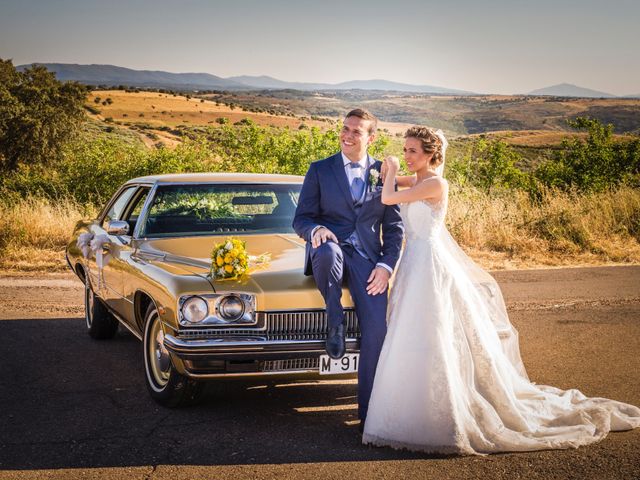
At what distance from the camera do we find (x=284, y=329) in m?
4.62

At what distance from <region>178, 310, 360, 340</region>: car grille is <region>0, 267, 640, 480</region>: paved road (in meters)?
0.60

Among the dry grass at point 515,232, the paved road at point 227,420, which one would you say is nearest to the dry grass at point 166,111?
the dry grass at point 515,232

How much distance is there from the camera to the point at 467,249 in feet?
44.6

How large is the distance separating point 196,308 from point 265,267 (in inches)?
24.7

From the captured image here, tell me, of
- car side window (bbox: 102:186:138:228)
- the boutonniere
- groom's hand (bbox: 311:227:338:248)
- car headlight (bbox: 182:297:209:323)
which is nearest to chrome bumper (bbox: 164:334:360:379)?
car headlight (bbox: 182:297:209:323)

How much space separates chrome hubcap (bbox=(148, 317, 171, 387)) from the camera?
16.7 ft

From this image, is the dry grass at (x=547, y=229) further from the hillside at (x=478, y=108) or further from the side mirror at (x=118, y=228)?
the hillside at (x=478, y=108)

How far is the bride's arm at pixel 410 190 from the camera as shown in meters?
4.70

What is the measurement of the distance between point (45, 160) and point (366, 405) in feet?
114

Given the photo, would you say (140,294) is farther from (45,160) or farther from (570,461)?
(45,160)

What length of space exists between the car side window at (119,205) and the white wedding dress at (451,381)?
3.39m

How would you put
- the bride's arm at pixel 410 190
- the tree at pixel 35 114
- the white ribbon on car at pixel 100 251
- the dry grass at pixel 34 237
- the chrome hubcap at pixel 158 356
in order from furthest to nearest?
1. the tree at pixel 35 114
2. the dry grass at pixel 34 237
3. the white ribbon on car at pixel 100 251
4. the chrome hubcap at pixel 158 356
5. the bride's arm at pixel 410 190

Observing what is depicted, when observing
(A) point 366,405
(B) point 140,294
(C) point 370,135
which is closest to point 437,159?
(C) point 370,135

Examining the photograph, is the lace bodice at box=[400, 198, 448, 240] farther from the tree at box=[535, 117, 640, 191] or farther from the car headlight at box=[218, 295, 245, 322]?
the tree at box=[535, 117, 640, 191]
